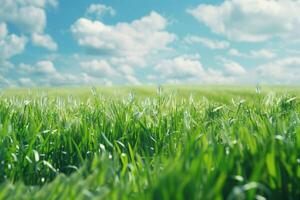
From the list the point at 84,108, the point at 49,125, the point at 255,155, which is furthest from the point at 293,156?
the point at 84,108

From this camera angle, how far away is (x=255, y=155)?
320 cm

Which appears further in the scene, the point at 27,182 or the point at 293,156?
the point at 27,182

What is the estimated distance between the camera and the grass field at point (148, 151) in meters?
2.69

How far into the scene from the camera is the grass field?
→ 2.69 metres

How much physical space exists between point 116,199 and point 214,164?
97 cm

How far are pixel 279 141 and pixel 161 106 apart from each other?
11.8ft

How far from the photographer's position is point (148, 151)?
5.53m

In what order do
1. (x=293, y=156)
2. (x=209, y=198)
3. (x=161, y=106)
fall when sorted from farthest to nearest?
(x=161, y=106), (x=293, y=156), (x=209, y=198)

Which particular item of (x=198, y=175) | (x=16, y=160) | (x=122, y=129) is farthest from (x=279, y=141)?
(x=122, y=129)

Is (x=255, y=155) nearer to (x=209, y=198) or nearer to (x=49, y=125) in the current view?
(x=209, y=198)

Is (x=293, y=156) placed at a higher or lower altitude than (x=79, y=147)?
higher

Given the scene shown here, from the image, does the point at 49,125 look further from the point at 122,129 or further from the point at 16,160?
the point at 16,160

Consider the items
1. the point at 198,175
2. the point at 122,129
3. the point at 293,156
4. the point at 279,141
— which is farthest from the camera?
the point at 122,129

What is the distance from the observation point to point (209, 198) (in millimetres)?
2363
